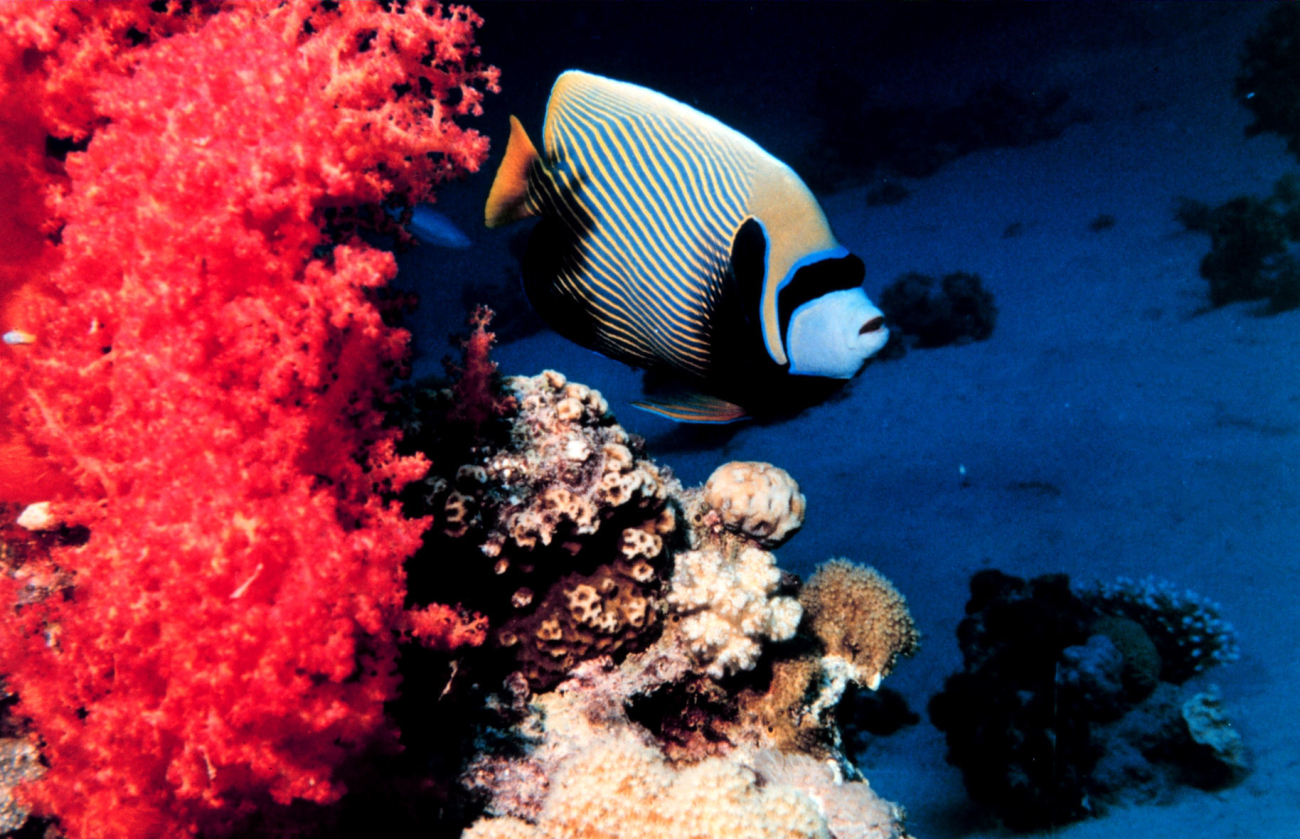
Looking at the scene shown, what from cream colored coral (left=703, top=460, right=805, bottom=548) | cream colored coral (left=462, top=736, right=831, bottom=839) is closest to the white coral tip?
cream colored coral (left=462, top=736, right=831, bottom=839)

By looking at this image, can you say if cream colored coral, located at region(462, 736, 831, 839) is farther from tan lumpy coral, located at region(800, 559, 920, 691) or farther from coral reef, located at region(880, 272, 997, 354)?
coral reef, located at region(880, 272, 997, 354)

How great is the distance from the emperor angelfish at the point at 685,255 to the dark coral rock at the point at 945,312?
1088 cm

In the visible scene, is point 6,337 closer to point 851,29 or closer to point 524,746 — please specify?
point 524,746

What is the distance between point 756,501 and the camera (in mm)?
2725

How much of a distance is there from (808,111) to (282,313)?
21.8 m

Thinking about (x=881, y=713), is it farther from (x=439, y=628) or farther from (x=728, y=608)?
(x=439, y=628)

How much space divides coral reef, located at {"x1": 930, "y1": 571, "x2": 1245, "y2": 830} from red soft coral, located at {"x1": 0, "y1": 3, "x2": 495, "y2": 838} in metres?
5.67

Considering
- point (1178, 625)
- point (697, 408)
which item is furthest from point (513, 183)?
point (1178, 625)

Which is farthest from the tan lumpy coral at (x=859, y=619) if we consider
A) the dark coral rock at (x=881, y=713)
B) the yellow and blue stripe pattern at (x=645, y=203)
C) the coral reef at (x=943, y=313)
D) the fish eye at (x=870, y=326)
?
the coral reef at (x=943, y=313)

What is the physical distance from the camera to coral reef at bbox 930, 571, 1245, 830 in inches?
197

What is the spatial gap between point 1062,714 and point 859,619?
365 centimetres

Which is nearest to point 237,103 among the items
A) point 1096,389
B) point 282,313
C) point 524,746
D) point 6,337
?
point 282,313

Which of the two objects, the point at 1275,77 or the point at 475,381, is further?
the point at 1275,77

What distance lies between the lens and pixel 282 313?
4.24ft
